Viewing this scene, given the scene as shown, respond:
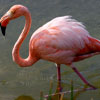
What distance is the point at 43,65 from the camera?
5152 mm

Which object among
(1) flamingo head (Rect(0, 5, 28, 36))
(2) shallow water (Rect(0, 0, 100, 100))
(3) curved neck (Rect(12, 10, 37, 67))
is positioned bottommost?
(2) shallow water (Rect(0, 0, 100, 100))

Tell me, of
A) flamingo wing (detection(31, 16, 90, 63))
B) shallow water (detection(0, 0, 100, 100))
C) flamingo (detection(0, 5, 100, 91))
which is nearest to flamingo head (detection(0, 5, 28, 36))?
flamingo (detection(0, 5, 100, 91))

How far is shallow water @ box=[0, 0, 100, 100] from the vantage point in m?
4.45

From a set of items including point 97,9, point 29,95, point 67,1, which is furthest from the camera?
point 67,1

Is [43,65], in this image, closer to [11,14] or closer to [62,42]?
[62,42]

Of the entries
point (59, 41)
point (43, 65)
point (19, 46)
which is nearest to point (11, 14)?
point (19, 46)

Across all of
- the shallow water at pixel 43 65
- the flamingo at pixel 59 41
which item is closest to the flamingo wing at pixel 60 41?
the flamingo at pixel 59 41

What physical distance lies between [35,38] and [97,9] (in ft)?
10.2

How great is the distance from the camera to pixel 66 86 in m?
4.46

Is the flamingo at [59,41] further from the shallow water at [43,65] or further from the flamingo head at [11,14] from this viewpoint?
the shallow water at [43,65]

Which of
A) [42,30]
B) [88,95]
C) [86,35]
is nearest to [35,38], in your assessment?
[42,30]

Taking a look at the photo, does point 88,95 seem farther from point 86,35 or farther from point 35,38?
point 35,38

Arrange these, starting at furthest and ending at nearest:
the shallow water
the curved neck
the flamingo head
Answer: the shallow water
the curved neck
the flamingo head

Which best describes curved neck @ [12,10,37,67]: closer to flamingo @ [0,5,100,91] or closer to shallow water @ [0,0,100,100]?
flamingo @ [0,5,100,91]
